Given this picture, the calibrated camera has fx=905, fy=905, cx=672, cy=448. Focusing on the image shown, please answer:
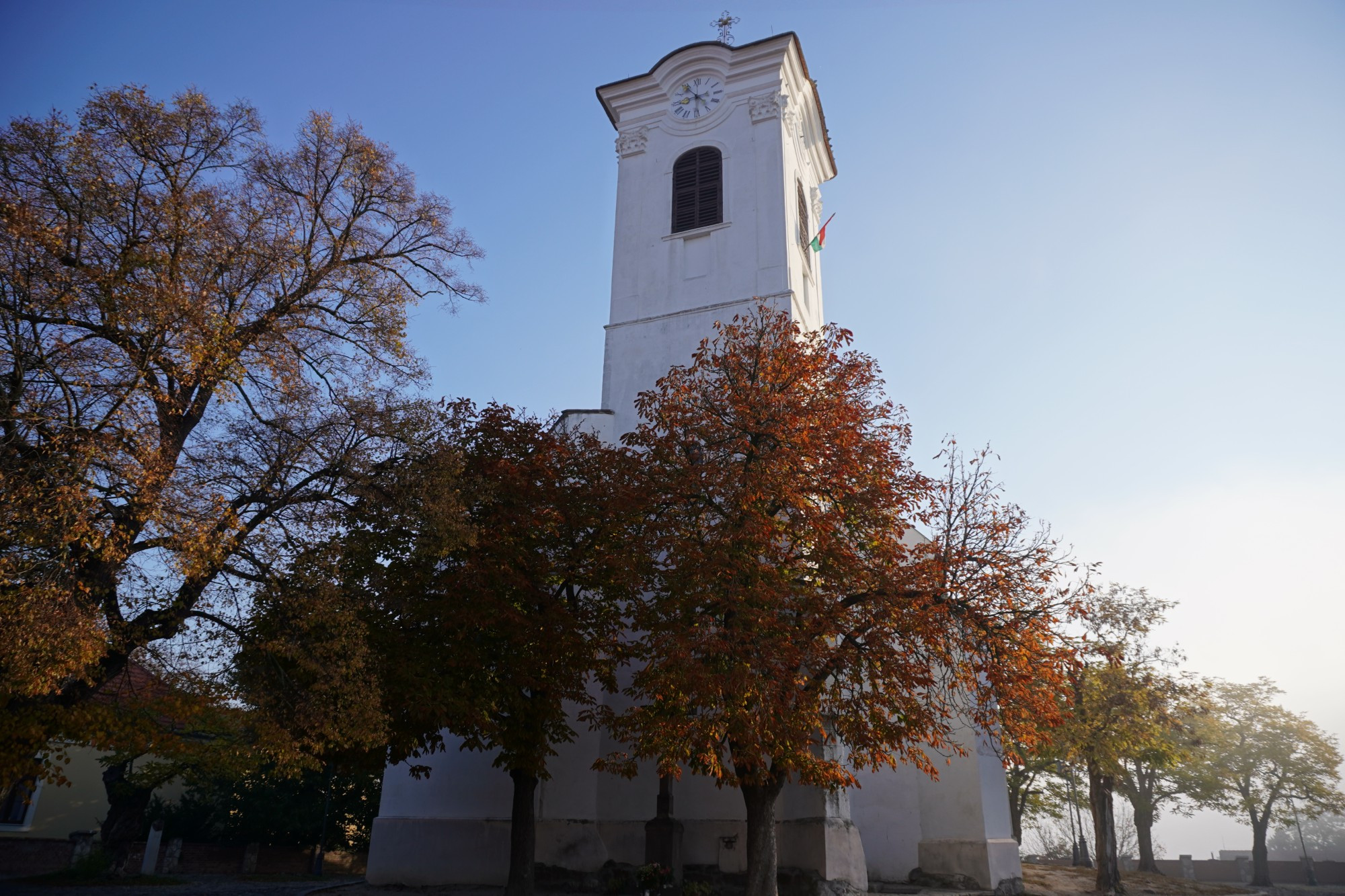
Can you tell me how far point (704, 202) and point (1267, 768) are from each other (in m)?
36.5

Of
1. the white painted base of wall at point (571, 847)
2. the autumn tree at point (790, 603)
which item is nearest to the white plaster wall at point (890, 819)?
the white painted base of wall at point (571, 847)

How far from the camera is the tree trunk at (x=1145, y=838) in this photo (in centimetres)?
3456

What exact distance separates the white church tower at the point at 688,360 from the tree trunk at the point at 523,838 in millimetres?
3361

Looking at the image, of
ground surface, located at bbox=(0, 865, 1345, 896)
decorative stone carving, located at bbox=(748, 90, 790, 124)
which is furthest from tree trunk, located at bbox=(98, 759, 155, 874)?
decorative stone carving, located at bbox=(748, 90, 790, 124)

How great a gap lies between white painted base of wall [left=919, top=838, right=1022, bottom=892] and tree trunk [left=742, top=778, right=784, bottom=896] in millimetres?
7971

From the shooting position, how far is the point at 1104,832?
2350cm

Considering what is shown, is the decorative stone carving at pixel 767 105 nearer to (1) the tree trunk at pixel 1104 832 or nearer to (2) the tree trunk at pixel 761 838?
(2) the tree trunk at pixel 761 838

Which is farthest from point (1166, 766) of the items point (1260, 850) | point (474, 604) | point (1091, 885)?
point (474, 604)

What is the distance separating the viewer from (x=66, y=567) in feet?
32.9

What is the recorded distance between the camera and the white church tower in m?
19.0

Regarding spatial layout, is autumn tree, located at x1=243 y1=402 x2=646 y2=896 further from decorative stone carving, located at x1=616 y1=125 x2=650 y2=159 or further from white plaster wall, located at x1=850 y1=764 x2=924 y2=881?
decorative stone carving, located at x1=616 y1=125 x2=650 y2=159

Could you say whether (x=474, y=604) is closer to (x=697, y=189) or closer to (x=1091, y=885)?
(x=697, y=189)

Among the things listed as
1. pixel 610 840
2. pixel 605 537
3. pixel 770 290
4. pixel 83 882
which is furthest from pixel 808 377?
pixel 83 882

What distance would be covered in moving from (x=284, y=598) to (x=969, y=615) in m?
10.4
